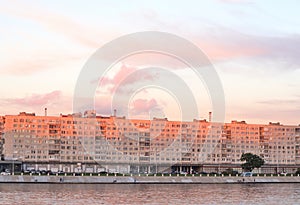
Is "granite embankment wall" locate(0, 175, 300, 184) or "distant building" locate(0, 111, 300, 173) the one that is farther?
"distant building" locate(0, 111, 300, 173)

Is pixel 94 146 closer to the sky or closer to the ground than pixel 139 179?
closer to the sky

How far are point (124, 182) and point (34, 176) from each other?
19576mm

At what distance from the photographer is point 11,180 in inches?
5310

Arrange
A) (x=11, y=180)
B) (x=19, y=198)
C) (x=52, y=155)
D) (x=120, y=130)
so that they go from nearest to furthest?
(x=19, y=198)
(x=11, y=180)
(x=52, y=155)
(x=120, y=130)

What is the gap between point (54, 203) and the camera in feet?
245

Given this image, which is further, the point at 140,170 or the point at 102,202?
the point at 140,170

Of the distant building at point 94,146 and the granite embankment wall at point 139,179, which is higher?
the distant building at point 94,146

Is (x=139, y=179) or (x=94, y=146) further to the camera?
(x=94, y=146)

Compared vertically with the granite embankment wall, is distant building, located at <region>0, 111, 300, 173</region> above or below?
above

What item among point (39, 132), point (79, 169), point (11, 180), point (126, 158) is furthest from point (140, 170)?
point (11, 180)

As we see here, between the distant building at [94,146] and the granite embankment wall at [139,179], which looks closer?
the granite embankment wall at [139,179]

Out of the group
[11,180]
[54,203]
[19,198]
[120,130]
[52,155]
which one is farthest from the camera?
[120,130]

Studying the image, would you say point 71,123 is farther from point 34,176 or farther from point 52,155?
point 34,176

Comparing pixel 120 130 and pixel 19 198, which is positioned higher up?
pixel 120 130
